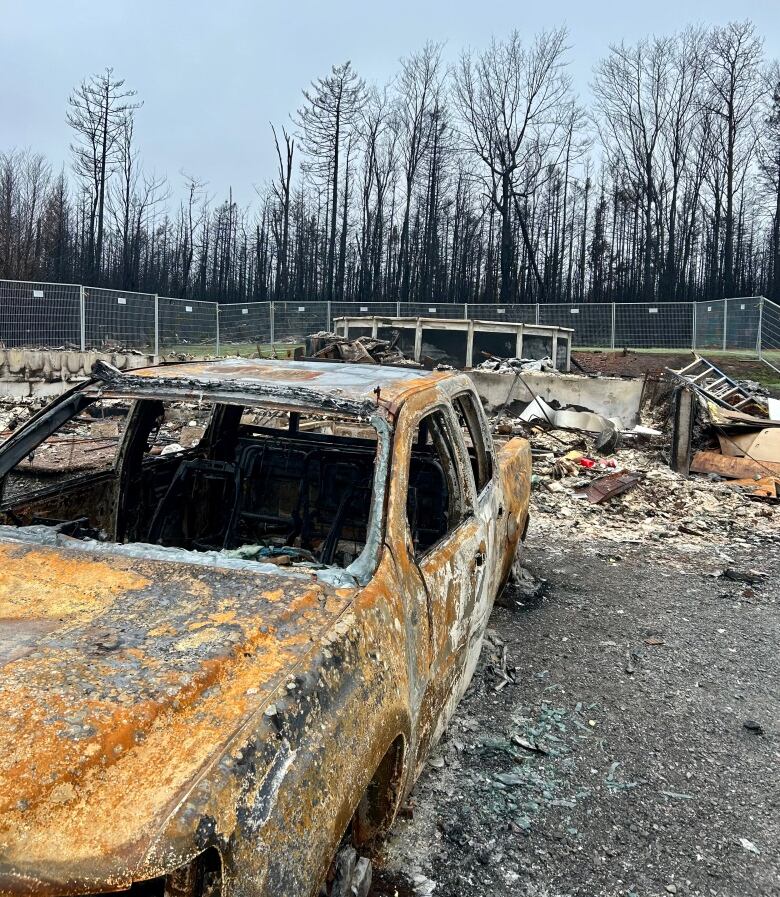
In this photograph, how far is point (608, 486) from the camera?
344 inches

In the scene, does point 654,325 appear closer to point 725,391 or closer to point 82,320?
point 725,391

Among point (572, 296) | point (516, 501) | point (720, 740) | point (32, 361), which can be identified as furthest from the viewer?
point (572, 296)

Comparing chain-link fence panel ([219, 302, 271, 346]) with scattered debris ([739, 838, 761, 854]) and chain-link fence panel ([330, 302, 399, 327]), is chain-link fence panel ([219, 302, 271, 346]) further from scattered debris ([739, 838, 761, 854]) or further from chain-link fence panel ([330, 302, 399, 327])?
scattered debris ([739, 838, 761, 854])

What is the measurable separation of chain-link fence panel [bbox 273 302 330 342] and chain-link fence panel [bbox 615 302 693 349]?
30.6ft

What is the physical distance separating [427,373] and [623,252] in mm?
37448

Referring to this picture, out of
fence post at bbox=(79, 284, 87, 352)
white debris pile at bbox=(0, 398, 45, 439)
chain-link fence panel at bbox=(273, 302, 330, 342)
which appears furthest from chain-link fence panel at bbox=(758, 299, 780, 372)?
white debris pile at bbox=(0, 398, 45, 439)

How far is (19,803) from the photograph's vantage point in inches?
55.4

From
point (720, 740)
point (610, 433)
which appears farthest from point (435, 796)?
point (610, 433)

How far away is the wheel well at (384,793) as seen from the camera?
225cm

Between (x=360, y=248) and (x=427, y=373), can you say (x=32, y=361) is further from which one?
(x=360, y=248)

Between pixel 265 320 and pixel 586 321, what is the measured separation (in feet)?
33.2

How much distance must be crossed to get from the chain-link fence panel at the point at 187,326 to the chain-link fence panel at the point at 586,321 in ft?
34.0

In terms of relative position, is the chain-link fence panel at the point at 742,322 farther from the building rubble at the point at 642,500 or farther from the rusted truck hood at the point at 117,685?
the rusted truck hood at the point at 117,685

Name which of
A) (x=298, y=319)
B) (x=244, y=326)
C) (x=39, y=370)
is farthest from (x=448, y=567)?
(x=298, y=319)
